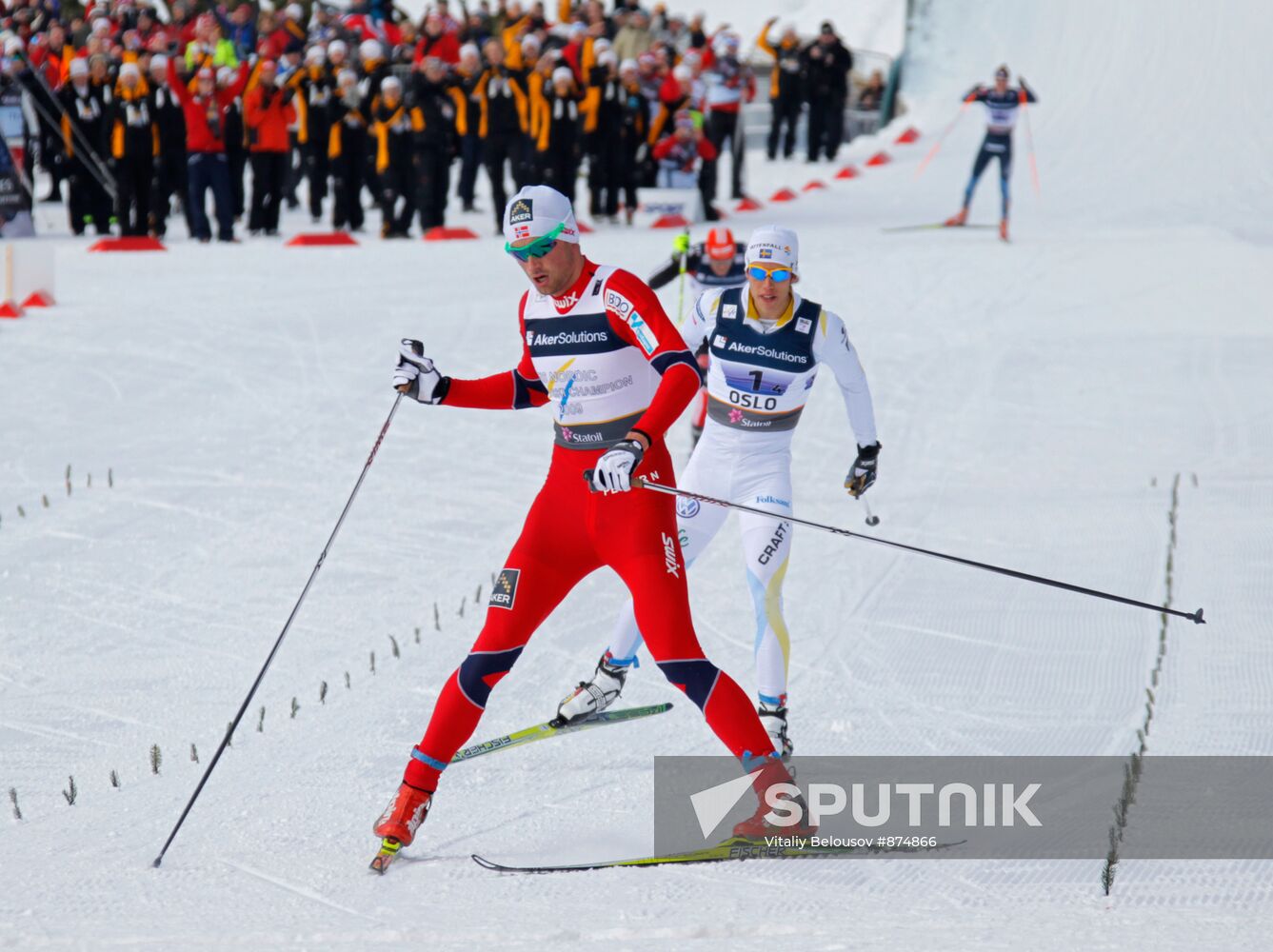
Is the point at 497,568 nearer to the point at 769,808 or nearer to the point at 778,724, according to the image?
the point at 778,724

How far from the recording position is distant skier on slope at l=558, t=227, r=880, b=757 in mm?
6191

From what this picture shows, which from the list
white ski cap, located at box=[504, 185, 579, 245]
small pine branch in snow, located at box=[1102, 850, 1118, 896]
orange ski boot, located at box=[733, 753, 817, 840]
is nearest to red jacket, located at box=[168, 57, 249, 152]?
white ski cap, located at box=[504, 185, 579, 245]

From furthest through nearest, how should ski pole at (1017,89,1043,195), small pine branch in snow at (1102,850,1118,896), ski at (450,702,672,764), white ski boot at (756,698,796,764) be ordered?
ski pole at (1017,89,1043,195), white ski boot at (756,698,796,764), ski at (450,702,672,764), small pine branch in snow at (1102,850,1118,896)

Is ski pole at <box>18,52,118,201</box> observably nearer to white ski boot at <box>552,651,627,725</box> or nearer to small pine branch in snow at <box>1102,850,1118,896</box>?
white ski boot at <box>552,651,627,725</box>

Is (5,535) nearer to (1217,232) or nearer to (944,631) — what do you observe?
(944,631)

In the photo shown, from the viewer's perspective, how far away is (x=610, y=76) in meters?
18.9

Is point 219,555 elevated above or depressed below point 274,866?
below

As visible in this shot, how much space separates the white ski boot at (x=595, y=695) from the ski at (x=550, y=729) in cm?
3

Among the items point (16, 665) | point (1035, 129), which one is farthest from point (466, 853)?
point (1035, 129)

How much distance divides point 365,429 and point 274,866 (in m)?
7.35

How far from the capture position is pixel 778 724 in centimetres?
605

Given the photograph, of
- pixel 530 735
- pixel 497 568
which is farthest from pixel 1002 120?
pixel 530 735

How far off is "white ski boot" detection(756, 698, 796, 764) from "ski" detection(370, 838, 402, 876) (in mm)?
1646

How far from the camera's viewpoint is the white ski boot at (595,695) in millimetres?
6309
